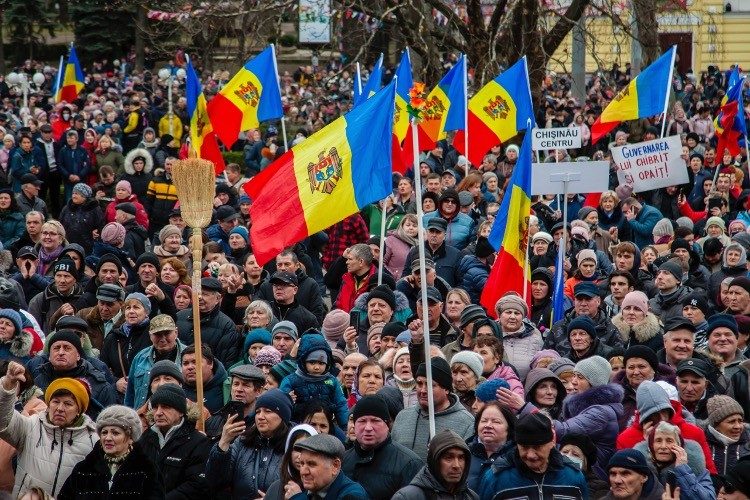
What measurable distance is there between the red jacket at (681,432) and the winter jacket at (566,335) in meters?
2.05

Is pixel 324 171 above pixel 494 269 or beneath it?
above

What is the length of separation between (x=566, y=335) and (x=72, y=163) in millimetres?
12659

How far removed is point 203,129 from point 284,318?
585 centimetres

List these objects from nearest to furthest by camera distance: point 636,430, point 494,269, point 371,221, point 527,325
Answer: point 636,430
point 527,325
point 494,269
point 371,221

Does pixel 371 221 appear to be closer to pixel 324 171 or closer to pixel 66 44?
pixel 324 171

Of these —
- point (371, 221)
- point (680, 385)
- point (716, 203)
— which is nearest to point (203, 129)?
point (371, 221)

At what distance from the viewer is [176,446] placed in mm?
8320

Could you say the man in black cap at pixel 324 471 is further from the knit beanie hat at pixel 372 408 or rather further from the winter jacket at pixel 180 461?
the winter jacket at pixel 180 461

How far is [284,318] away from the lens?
1193 cm

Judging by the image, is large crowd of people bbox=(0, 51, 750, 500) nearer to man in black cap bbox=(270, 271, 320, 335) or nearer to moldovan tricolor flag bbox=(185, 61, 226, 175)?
man in black cap bbox=(270, 271, 320, 335)

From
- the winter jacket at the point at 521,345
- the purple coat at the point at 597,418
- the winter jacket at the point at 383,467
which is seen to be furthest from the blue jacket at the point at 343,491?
the winter jacket at the point at 521,345

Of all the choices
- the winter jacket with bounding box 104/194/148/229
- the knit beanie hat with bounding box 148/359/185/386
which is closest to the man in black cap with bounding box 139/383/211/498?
the knit beanie hat with bounding box 148/359/185/386

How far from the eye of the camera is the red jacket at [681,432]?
26.6 ft

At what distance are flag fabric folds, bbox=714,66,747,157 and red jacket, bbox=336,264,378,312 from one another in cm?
683
